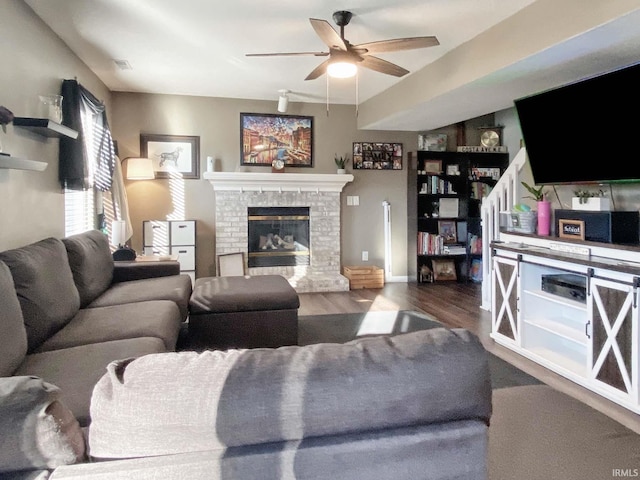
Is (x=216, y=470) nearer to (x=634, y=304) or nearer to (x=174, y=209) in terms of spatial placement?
(x=634, y=304)

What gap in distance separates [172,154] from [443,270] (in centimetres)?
397

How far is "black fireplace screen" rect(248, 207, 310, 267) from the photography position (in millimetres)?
6070

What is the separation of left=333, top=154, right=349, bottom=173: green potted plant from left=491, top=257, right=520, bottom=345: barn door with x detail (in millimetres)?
2810

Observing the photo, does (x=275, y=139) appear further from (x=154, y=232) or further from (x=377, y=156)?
(x=154, y=232)

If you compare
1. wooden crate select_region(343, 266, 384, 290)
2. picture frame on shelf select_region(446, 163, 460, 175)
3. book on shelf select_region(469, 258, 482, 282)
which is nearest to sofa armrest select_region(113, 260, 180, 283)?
wooden crate select_region(343, 266, 384, 290)

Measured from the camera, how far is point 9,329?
1856 millimetres

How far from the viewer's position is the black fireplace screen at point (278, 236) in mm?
6070

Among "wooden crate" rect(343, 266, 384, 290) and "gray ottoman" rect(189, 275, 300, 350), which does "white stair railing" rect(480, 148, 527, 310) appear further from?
"gray ottoman" rect(189, 275, 300, 350)

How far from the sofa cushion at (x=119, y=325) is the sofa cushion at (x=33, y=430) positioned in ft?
4.72

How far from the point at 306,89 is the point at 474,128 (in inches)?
107

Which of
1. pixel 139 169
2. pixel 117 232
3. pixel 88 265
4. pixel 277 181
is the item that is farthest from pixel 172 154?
pixel 88 265

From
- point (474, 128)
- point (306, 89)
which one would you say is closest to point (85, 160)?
point (306, 89)

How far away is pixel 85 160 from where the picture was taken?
A: 3748 mm

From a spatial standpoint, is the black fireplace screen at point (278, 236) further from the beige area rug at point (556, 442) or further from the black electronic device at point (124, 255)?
the beige area rug at point (556, 442)
